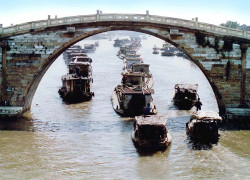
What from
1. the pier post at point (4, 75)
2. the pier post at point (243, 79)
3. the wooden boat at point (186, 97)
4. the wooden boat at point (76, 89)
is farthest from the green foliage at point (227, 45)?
the pier post at point (4, 75)

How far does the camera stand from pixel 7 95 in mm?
24422

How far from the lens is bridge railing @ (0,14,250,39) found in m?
23.6

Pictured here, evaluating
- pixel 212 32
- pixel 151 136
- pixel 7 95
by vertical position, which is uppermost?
pixel 212 32

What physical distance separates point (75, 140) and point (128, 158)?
14.3ft

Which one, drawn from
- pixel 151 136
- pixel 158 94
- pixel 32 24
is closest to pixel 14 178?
pixel 151 136

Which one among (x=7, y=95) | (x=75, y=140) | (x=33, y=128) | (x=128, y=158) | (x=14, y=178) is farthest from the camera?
(x=7, y=95)

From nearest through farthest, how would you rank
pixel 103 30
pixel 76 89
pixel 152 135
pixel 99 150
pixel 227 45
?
1. pixel 152 135
2. pixel 99 150
3. pixel 227 45
4. pixel 103 30
5. pixel 76 89

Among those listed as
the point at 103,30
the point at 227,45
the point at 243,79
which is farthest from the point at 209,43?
the point at 103,30

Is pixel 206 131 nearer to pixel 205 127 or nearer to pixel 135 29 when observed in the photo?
pixel 205 127

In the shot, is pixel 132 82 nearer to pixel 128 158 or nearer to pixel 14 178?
pixel 128 158

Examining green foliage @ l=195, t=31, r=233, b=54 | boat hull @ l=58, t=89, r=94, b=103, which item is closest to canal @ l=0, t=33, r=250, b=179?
boat hull @ l=58, t=89, r=94, b=103

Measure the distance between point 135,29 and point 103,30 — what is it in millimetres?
2380

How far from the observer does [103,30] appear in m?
24.1

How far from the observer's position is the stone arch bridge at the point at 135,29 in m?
23.7
